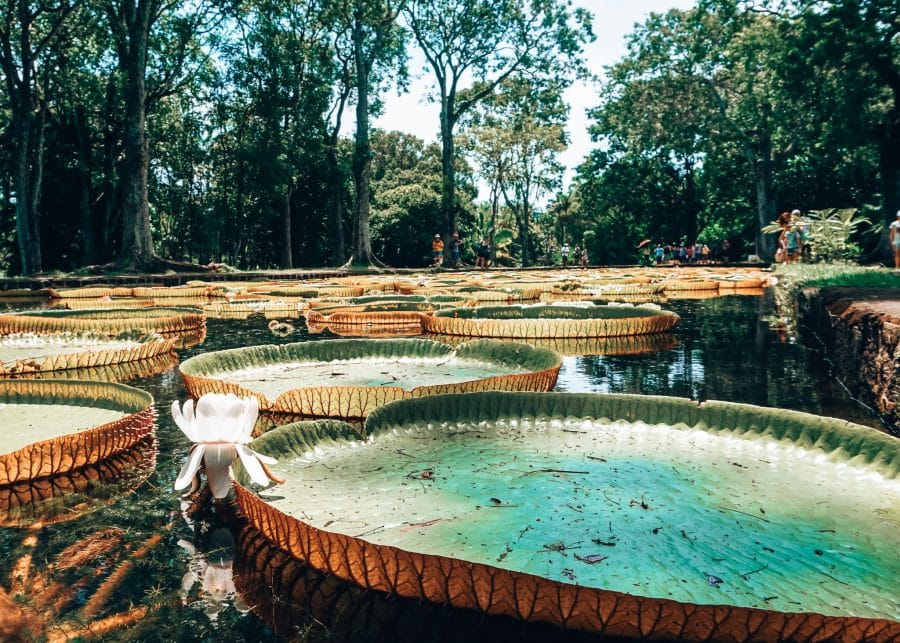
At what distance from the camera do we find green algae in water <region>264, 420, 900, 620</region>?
109 cm

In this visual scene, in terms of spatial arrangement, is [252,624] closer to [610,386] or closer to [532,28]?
[610,386]

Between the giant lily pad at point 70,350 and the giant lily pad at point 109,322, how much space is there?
0.40 ft

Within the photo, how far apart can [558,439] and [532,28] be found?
819 inches

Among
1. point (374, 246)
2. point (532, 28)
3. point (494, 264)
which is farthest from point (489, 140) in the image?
point (532, 28)

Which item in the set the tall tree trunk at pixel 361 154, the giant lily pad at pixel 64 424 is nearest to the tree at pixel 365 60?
the tall tree trunk at pixel 361 154

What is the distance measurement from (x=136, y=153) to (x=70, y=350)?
33.4ft

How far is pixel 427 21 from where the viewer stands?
2050 cm

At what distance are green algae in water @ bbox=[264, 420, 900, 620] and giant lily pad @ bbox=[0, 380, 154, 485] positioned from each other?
65cm

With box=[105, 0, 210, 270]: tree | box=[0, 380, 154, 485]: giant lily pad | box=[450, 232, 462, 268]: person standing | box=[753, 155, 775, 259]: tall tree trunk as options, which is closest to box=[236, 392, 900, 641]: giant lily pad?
box=[0, 380, 154, 485]: giant lily pad

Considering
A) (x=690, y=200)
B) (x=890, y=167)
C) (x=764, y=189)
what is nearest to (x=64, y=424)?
(x=890, y=167)

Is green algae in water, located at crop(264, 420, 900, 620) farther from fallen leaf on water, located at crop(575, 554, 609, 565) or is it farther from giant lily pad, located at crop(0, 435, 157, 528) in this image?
giant lily pad, located at crop(0, 435, 157, 528)

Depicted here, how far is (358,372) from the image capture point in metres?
3.23

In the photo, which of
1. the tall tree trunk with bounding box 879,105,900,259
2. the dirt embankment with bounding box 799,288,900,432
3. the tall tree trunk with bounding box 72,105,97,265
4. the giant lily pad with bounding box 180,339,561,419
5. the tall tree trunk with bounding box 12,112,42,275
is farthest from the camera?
the tall tree trunk with bounding box 72,105,97,265

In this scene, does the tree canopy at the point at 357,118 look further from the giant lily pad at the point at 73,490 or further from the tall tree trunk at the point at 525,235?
the giant lily pad at the point at 73,490
